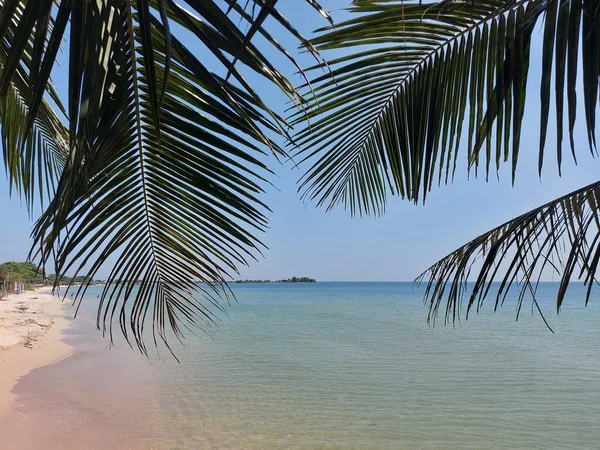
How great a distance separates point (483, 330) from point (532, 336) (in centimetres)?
219

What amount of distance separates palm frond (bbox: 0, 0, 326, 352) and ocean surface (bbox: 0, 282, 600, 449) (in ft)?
18.9

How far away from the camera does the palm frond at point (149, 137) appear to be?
0.63 meters

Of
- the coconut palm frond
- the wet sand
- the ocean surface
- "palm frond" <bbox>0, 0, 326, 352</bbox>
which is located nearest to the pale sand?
the wet sand

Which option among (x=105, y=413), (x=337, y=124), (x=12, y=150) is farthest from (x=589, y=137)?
(x=105, y=413)

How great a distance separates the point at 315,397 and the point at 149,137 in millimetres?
8736

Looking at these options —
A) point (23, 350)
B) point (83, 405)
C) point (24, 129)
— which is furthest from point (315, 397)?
point (23, 350)

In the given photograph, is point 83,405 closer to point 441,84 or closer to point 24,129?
point 24,129

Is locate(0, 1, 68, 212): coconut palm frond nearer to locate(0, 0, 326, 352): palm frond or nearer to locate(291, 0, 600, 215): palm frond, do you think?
locate(0, 0, 326, 352): palm frond

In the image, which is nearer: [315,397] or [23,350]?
[315,397]

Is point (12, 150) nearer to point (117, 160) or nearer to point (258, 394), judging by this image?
point (117, 160)

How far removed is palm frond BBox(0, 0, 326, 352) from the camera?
628 mm

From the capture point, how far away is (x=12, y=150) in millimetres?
1899

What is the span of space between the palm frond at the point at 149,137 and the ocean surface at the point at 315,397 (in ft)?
18.9

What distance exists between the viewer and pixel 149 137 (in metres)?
1.13
